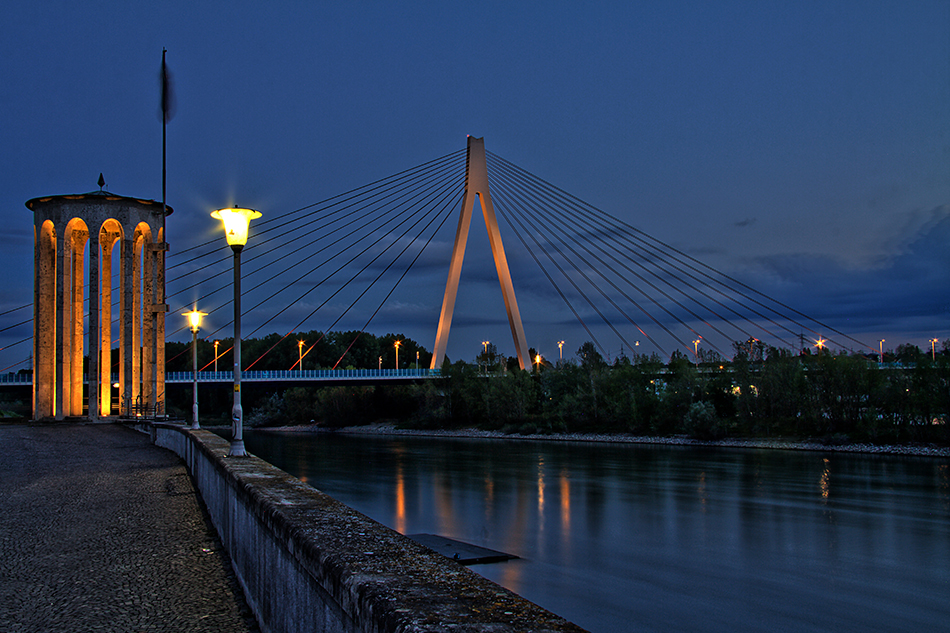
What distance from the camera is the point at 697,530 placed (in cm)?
2028

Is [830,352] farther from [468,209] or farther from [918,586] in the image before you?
[918,586]

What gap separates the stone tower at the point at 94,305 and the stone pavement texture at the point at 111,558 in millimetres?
20893

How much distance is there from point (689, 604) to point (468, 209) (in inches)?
1336

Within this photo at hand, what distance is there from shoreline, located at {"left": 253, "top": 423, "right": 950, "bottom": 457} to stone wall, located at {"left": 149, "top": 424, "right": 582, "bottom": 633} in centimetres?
4242

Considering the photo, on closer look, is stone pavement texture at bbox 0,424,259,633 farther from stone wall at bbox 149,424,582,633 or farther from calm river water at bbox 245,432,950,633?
calm river water at bbox 245,432,950,633

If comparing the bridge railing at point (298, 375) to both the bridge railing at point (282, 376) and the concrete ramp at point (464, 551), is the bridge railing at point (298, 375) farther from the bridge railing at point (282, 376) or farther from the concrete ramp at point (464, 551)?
the concrete ramp at point (464, 551)

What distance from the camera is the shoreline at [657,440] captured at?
128ft

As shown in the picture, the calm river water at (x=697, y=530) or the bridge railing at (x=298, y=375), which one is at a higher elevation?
the bridge railing at (x=298, y=375)

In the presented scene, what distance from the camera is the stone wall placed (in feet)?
6.76

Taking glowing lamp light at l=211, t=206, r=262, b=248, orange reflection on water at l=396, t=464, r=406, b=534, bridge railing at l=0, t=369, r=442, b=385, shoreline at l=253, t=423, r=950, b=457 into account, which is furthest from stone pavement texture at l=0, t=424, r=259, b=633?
bridge railing at l=0, t=369, r=442, b=385

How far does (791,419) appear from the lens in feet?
149

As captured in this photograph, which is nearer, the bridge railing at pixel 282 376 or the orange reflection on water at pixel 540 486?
the orange reflection on water at pixel 540 486

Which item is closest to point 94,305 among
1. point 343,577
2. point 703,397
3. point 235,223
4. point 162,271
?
point 162,271

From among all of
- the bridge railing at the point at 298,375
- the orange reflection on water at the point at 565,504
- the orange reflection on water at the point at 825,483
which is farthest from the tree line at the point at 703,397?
the orange reflection on water at the point at 565,504
